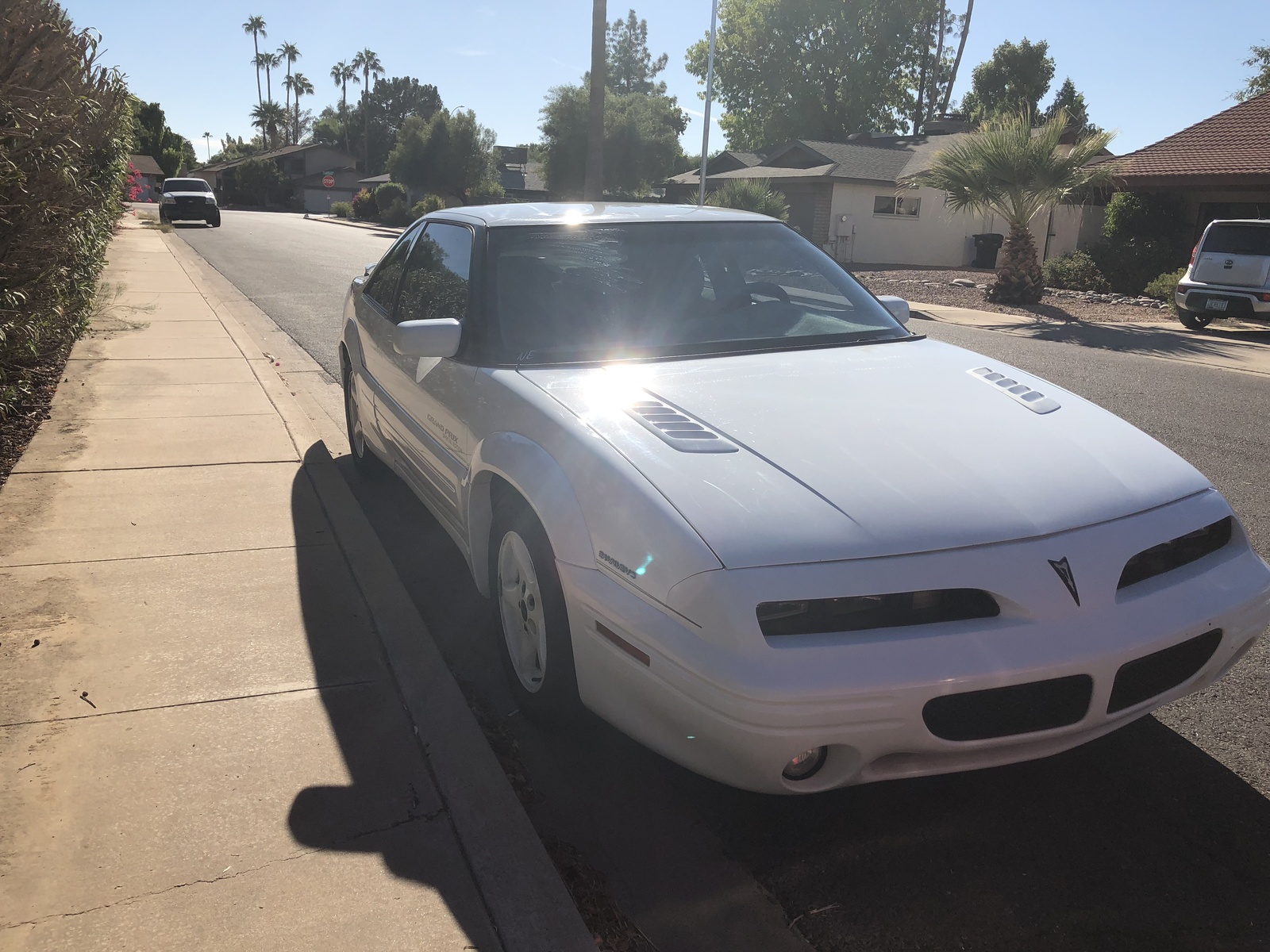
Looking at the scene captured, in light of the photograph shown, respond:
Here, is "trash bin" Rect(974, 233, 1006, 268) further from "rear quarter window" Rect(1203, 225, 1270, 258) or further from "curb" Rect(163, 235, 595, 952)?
"curb" Rect(163, 235, 595, 952)

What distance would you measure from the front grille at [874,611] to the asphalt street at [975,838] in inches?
28.9

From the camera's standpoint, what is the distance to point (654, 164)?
49.4 m

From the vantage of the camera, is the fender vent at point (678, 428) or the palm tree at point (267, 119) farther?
the palm tree at point (267, 119)

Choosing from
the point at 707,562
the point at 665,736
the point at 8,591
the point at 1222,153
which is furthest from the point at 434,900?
the point at 1222,153

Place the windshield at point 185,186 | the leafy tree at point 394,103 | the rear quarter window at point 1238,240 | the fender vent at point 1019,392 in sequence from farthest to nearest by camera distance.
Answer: the leafy tree at point 394,103 < the windshield at point 185,186 < the rear quarter window at point 1238,240 < the fender vent at point 1019,392

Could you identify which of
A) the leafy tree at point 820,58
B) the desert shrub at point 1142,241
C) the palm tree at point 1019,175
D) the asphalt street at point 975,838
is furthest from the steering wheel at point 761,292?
the leafy tree at point 820,58

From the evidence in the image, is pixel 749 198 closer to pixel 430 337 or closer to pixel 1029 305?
pixel 1029 305

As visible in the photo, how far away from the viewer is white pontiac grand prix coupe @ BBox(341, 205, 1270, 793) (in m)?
2.38

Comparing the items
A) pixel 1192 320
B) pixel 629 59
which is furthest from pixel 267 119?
pixel 1192 320

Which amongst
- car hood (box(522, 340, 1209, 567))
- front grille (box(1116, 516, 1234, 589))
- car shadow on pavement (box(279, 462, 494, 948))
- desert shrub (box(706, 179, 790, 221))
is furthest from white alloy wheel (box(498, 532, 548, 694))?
desert shrub (box(706, 179, 790, 221))

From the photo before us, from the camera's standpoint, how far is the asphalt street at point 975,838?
250 cm

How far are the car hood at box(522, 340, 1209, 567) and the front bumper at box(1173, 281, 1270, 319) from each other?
560 inches

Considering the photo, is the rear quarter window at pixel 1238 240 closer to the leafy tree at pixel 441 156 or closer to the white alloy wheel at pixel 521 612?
the white alloy wheel at pixel 521 612

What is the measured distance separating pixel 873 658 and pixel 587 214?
268 centimetres
